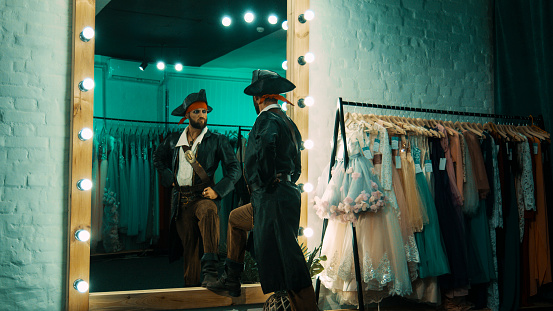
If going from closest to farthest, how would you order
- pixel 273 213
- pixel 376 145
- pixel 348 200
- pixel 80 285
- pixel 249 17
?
pixel 273 213 → pixel 80 285 → pixel 348 200 → pixel 376 145 → pixel 249 17

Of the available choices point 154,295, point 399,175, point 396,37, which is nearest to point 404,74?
point 396,37

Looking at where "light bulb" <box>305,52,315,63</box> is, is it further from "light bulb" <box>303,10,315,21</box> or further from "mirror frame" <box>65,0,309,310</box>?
"mirror frame" <box>65,0,309,310</box>

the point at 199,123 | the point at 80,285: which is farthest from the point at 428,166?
the point at 80,285

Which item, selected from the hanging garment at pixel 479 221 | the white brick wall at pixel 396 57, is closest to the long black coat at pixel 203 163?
the white brick wall at pixel 396 57

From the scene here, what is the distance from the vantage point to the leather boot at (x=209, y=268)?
348 cm

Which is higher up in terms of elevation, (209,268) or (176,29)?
(176,29)

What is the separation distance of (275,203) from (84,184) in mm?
1149

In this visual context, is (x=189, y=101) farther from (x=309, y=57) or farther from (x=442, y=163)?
(x=442, y=163)

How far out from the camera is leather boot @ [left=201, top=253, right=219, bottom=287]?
3479 millimetres

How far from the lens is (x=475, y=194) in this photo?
12.7ft

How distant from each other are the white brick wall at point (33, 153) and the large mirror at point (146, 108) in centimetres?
20

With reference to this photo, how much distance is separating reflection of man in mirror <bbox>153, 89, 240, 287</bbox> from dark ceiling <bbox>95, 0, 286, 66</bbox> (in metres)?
0.33

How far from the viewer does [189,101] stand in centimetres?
351

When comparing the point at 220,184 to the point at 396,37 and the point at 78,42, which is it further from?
the point at 396,37
